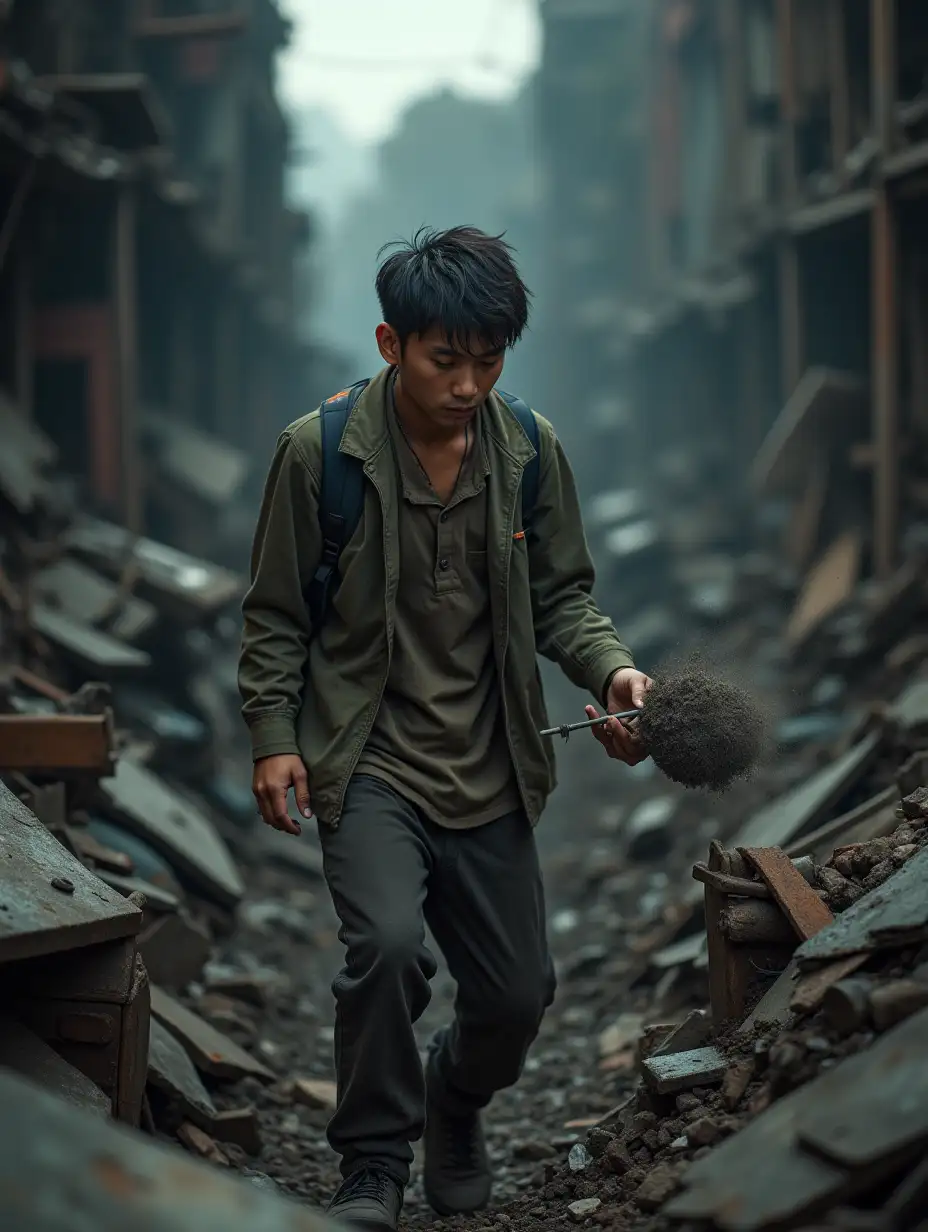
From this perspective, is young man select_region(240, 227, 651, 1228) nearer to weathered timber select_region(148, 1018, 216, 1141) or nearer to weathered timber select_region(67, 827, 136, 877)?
weathered timber select_region(148, 1018, 216, 1141)

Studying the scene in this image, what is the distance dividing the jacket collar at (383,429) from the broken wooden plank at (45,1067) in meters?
1.43

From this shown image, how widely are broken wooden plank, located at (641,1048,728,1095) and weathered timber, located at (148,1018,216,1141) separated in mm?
1212

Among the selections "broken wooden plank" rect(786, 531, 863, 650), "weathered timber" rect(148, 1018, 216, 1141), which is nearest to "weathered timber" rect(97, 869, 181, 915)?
"weathered timber" rect(148, 1018, 216, 1141)

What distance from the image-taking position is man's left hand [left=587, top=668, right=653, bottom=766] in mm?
3385

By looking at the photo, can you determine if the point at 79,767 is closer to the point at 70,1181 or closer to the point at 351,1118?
the point at 351,1118

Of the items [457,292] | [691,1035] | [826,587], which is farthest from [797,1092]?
[826,587]

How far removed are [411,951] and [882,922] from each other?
0.98 meters

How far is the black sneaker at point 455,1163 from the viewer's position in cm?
378

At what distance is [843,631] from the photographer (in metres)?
8.55

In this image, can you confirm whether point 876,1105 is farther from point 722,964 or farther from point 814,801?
point 814,801

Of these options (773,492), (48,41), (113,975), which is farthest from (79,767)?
(48,41)

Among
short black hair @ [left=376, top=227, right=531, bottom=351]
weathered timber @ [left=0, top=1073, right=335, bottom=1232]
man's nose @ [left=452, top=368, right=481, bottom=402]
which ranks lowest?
weathered timber @ [left=0, top=1073, right=335, bottom=1232]

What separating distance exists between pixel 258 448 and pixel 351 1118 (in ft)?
55.6

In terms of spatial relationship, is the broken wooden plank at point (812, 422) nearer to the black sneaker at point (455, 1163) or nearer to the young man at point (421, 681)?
the young man at point (421, 681)
